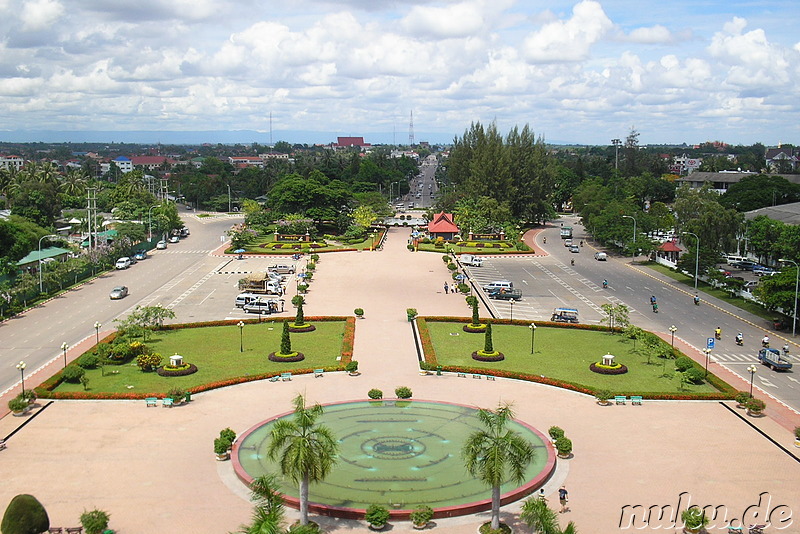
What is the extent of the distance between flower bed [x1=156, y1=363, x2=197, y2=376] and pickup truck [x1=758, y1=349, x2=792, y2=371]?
33084 mm

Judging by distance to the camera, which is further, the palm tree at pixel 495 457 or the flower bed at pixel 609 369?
the flower bed at pixel 609 369

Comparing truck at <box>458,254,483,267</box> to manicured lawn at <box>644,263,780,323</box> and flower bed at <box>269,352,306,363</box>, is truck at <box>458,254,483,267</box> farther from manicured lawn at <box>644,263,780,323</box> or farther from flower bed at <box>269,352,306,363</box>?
flower bed at <box>269,352,306,363</box>

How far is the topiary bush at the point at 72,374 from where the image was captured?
3909 cm

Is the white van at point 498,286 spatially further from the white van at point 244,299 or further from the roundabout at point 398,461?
the roundabout at point 398,461

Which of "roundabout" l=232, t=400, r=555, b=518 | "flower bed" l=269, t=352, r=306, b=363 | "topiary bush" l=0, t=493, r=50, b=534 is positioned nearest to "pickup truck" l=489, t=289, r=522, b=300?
"flower bed" l=269, t=352, r=306, b=363

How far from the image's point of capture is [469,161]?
12912 centimetres

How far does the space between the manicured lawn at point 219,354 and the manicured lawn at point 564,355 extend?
7.33m

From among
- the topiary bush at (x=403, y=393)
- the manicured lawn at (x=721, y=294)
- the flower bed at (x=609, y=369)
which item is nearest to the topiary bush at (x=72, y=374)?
the topiary bush at (x=403, y=393)

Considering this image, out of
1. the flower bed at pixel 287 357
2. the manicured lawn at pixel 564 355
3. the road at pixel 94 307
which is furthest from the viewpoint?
the road at pixel 94 307

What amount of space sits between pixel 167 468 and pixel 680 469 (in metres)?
19.7

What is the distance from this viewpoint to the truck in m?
82.0

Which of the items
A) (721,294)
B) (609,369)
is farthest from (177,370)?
(721,294)

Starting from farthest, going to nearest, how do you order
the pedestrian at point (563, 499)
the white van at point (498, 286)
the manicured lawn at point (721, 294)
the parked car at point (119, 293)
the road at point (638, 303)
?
the white van at point (498, 286) → the parked car at point (119, 293) → the manicured lawn at point (721, 294) → the road at point (638, 303) → the pedestrian at point (563, 499)

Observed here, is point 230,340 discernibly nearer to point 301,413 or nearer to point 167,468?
point 167,468
